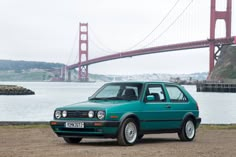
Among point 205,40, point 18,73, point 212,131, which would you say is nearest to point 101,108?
point 212,131

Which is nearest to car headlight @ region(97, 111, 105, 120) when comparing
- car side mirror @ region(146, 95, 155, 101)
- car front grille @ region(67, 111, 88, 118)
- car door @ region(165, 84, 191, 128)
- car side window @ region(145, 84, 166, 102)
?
car front grille @ region(67, 111, 88, 118)

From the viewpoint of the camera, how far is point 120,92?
14430mm

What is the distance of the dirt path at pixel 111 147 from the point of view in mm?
11930

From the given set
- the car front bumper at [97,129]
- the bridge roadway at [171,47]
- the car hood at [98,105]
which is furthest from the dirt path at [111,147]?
the bridge roadway at [171,47]

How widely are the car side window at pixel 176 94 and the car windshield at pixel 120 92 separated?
1.02m

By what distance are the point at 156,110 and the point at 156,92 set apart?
0.58 meters

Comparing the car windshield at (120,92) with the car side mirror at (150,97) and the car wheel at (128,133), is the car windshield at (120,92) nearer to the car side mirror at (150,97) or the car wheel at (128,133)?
the car side mirror at (150,97)

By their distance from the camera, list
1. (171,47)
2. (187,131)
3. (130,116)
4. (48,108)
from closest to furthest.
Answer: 1. (130,116)
2. (187,131)
3. (48,108)
4. (171,47)

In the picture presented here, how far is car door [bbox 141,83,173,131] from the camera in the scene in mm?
14148

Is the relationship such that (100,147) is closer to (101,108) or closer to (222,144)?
(101,108)

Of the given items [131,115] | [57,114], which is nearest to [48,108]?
[57,114]

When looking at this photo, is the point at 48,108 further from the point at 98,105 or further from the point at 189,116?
the point at 98,105

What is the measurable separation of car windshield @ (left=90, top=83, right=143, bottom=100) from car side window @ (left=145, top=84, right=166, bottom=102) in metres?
0.26

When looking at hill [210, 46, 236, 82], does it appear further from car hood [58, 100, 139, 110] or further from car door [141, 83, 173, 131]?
car hood [58, 100, 139, 110]
